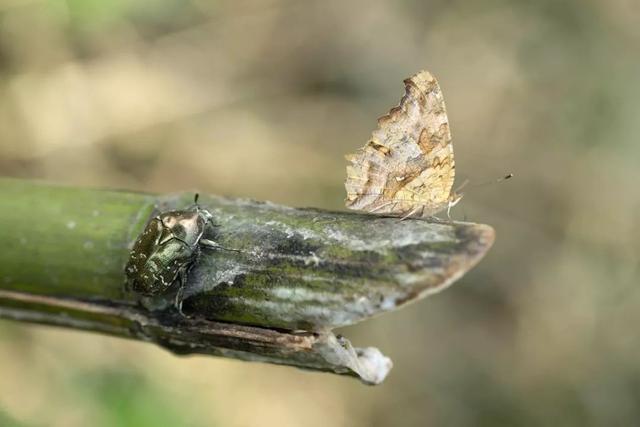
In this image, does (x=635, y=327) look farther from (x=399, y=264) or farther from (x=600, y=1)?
(x=399, y=264)

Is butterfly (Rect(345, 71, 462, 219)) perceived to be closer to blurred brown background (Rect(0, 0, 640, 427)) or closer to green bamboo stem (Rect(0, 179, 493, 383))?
green bamboo stem (Rect(0, 179, 493, 383))

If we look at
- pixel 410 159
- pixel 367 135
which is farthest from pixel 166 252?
pixel 367 135

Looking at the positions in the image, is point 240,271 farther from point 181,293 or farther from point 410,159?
point 410,159

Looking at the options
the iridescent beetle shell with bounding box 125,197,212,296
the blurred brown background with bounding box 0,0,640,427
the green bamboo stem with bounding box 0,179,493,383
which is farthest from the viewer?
the blurred brown background with bounding box 0,0,640,427

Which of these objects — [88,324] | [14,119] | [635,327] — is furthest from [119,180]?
[635,327]

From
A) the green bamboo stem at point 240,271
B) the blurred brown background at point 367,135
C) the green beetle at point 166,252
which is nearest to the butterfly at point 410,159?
the green bamboo stem at point 240,271

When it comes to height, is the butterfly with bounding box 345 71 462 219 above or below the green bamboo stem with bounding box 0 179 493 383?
above

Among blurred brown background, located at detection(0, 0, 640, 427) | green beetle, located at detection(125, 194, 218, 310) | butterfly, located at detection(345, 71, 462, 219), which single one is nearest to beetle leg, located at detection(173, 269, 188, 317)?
green beetle, located at detection(125, 194, 218, 310)

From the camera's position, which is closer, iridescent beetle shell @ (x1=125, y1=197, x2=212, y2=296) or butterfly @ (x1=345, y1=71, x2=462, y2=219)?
iridescent beetle shell @ (x1=125, y1=197, x2=212, y2=296)

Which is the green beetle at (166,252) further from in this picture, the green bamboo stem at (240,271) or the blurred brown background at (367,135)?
the blurred brown background at (367,135)
